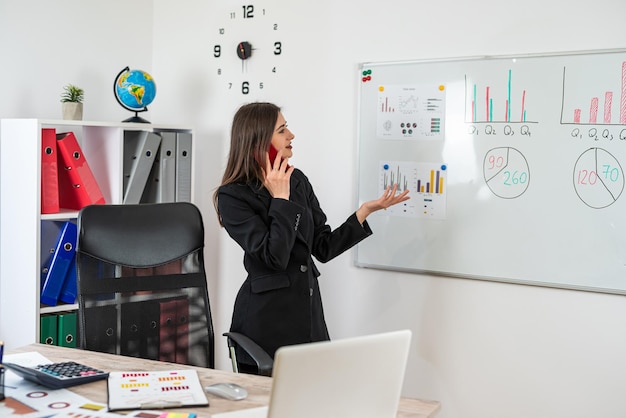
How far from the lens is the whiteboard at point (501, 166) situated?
2.86 m

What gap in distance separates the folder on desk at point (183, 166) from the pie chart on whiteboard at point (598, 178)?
1830mm

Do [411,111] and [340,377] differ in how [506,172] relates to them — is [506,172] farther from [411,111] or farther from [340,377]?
[340,377]

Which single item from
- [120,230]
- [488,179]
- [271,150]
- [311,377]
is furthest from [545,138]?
[311,377]

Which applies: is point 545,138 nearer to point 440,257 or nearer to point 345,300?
point 440,257

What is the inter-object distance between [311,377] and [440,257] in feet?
6.42

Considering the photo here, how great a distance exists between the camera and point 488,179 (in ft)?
10.2

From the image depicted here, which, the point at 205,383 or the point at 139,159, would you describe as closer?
the point at 205,383

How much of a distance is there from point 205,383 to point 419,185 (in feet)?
5.20

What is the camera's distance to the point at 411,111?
3.28 m

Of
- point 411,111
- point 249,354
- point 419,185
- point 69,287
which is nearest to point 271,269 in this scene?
point 249,354

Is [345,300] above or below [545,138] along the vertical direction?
below

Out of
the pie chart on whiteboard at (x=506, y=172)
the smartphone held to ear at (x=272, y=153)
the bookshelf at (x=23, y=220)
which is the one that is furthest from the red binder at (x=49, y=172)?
the pie chart on whiteboard at (x=506, y=172)

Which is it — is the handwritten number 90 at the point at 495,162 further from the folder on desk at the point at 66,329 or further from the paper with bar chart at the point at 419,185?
the folder on desk at the point at 66,329

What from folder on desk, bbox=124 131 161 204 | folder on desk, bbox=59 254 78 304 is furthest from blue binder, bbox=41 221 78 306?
folder on desk, bbox=124 131 161 204
